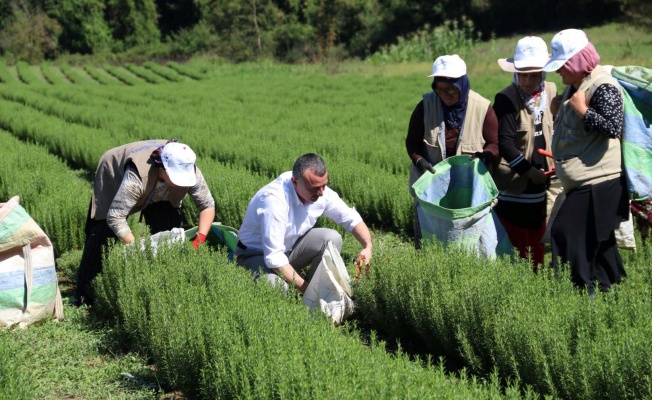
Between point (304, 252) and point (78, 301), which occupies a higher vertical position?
point (304, 252)

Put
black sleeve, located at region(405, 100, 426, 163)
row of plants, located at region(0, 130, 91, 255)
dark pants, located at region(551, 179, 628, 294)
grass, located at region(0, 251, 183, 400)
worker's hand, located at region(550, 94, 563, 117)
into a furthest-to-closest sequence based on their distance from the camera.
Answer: row of plants, located at region(0, 130, 91, 255), black sleeve, located at region(405, 100, 426, 163), worker's hand, located at region(550, 94, 563, 117), dark pants, located at region(551, 179, 628, 294), grass, located at region(0, 251, 183, 400)

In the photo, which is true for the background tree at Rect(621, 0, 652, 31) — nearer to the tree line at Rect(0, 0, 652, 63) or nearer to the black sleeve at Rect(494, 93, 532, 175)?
the tree line at Rect(0, 0, 652, 63)

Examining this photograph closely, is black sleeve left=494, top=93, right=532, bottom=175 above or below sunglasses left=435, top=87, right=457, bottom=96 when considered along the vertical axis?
below

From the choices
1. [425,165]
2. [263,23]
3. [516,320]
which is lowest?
[263,23]

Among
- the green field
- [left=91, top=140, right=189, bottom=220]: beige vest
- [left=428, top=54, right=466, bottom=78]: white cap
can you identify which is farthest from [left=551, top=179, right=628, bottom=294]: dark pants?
[left=91, top=140, right=189, bottom=220]: beige vest

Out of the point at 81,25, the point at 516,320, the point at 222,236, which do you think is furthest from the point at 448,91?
the point at 81,25

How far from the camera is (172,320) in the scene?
4.01 m

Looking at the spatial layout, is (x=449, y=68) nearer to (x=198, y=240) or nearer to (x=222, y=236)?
(x=198, y=240)

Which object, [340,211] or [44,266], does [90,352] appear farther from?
A: [340,211]

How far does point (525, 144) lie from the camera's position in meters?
4.94

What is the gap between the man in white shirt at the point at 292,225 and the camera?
4504 mm

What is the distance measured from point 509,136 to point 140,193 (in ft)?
7.34

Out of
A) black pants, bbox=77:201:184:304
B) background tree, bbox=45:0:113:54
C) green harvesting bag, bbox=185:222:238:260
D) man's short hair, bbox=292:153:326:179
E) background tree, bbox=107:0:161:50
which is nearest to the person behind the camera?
man's short hair, bbox=292:153:326:179

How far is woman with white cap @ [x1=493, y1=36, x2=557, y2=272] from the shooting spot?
15.4 ft
